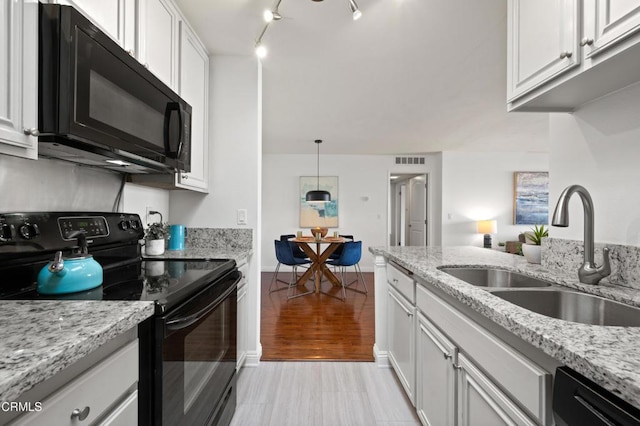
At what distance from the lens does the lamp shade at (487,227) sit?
5477mm

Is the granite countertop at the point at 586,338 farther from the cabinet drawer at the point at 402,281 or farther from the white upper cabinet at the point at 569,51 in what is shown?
the white upper cabinet at the point at 569,51

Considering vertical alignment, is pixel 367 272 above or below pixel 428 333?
below

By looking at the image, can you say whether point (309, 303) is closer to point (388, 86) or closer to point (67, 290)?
point (388, 86)

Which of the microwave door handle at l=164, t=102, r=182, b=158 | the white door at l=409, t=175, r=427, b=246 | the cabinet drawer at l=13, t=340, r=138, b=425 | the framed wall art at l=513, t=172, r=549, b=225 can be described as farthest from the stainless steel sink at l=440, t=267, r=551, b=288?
the framed wall art at l=513, t=172, r=549, b=225

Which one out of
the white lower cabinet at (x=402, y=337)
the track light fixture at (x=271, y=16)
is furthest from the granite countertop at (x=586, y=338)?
the track light fixture at (x=271, y=16)

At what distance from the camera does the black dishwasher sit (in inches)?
19.0

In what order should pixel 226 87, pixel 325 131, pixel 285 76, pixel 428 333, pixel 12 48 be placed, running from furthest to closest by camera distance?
pixel 325 131
pixel 285 76
pixel 226 87
pixel 428 333
pixel 12 48

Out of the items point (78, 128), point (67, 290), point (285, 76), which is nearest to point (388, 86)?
point (285, 76)

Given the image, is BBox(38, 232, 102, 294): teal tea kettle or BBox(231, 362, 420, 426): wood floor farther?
BBox(231, 362, 420, 426): wood floor

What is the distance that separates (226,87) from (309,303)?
2697mm

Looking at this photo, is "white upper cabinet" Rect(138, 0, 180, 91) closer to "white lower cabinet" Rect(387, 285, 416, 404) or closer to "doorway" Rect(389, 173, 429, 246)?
"white lower cabinet" Rect(387, 285, 416, 404)

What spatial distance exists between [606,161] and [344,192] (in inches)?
193

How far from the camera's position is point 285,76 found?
8.73 feet

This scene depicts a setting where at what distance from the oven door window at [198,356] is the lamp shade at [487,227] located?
5.26 meters
